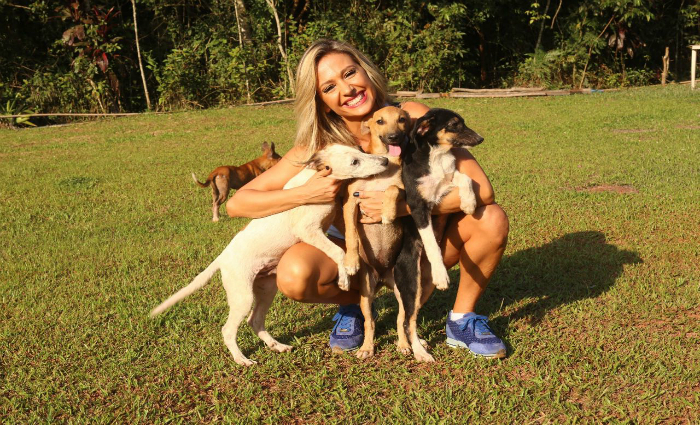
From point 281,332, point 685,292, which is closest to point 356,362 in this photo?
point 281,332

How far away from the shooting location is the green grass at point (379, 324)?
2.82 metres

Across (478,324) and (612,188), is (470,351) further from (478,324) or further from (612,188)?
(612,188)

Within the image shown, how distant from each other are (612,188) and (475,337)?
3871 mm

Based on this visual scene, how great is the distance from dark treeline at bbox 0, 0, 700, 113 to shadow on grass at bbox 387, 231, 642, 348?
11.8m

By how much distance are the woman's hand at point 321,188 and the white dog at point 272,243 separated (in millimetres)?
30

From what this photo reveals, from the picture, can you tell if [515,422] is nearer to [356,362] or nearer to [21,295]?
[356,362]

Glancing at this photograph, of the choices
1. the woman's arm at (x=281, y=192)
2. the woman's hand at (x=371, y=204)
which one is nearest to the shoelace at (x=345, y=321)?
the woman's hand at (x=371, y=204)

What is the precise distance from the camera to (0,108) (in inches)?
584

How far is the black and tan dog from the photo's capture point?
3062 mm

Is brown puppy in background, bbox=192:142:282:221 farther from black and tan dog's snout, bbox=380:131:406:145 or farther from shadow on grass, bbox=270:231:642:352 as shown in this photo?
black and tan dog's snout, bbox=380:131:406:145

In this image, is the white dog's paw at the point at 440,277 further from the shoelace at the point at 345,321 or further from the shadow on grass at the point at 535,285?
the shoelace at the point at 345,321

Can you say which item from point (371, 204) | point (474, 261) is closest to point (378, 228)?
point (371, 204)

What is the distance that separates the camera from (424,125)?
3086 millimetres

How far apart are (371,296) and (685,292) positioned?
194 centimetres
